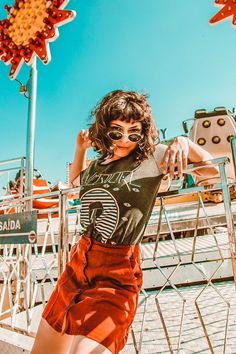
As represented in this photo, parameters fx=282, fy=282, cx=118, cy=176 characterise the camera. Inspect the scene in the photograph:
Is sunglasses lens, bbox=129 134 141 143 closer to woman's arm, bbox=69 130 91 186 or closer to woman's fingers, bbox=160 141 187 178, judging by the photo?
woman's fingers, bbox=160 141 187 178

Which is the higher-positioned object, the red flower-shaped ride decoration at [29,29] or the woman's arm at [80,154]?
the red flower-shaped ride decoration at [29,29]

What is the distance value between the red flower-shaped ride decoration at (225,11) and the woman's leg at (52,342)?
2.99 meters

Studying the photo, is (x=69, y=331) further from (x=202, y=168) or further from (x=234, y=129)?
(x=234, y=129)

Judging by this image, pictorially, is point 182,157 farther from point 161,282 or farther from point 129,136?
point 161,282

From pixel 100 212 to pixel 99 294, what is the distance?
31 centimetres

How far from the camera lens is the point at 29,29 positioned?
11.4 ft

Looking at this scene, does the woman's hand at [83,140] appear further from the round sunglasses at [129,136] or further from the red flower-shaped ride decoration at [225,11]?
the red flower-shaped ride decoration at [225,11]

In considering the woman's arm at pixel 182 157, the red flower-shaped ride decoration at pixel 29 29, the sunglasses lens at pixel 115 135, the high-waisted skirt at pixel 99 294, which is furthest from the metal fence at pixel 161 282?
the red flower-shaped ride decoration at pixel 29 29

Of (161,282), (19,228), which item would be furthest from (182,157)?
(161,282)

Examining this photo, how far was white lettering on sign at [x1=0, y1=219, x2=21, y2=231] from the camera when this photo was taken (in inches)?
86.0

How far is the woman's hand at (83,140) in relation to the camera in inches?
62.9

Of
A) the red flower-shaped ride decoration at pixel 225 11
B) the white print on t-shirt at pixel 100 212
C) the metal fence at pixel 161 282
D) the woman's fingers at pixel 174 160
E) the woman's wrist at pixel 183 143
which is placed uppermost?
the red flower-shaped ride decoration at pixel 225 11

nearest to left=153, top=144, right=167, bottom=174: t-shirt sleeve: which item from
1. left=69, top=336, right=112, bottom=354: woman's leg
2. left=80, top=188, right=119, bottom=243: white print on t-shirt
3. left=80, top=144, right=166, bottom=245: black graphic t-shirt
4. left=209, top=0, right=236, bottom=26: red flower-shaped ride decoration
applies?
left=80, top=144, right=166, bottom=245: black graphic t-shirt

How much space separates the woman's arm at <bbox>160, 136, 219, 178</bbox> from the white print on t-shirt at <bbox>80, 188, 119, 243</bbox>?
257mm
